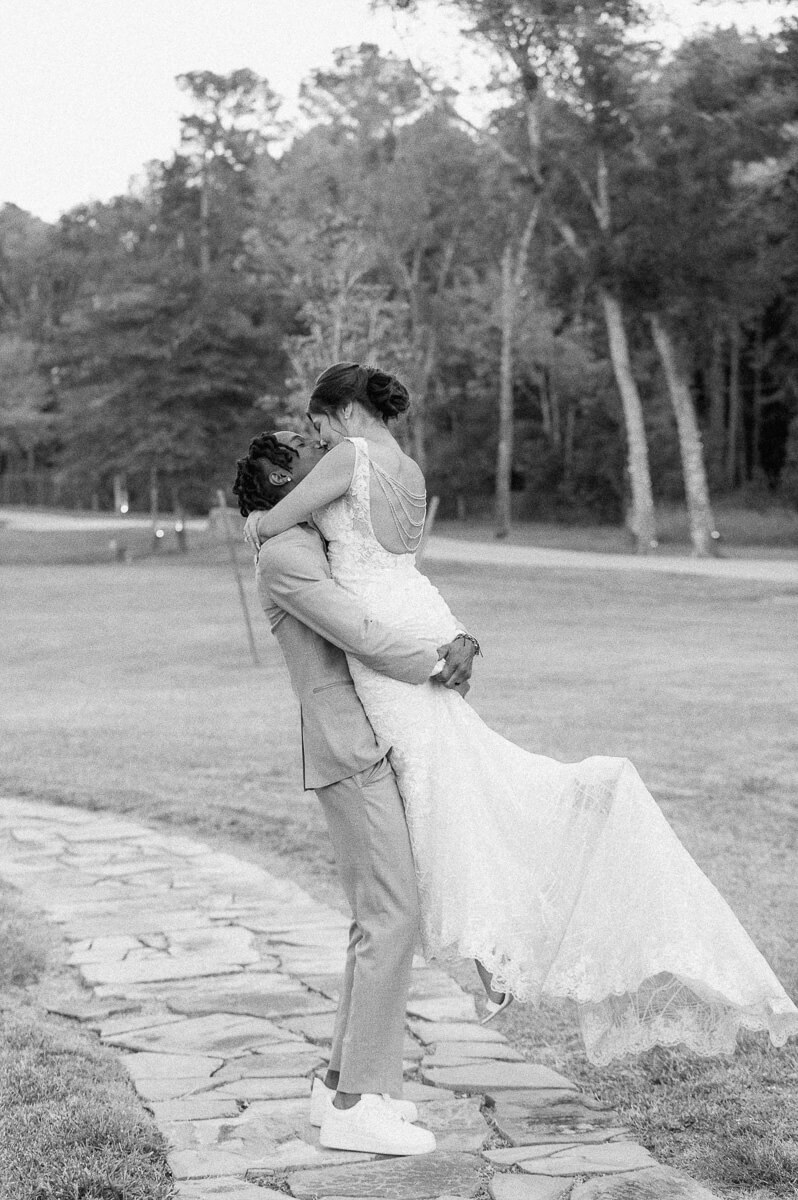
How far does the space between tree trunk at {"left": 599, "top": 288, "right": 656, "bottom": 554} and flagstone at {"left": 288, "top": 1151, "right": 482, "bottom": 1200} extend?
3002 centimetres

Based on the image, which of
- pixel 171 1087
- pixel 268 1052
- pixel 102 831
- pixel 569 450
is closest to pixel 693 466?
pixel 569 450

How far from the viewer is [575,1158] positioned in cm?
381

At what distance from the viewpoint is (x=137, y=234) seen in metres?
68.2

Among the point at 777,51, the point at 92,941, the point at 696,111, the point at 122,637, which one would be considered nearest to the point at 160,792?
the point at 92,941

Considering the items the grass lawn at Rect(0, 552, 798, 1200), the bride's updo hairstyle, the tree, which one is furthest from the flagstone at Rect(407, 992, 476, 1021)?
the tree

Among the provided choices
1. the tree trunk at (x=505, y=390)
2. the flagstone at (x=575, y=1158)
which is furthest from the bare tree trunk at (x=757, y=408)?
the flagstone at (x=575, y=1158)

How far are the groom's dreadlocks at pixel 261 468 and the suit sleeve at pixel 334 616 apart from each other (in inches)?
6.1

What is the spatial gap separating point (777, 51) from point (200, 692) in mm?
18323

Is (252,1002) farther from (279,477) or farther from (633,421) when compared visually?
(633,421)

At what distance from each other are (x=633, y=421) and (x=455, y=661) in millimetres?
30238

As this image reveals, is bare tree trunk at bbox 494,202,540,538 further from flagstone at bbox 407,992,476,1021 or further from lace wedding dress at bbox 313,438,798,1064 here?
lace wedding dress at bbox 313,438,798,1064

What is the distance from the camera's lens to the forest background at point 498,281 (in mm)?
31906

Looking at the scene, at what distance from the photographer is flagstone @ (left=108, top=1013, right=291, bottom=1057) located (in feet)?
15.5

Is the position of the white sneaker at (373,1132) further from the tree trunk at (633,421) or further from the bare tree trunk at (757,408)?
the bare tree trunk at (757,408)
